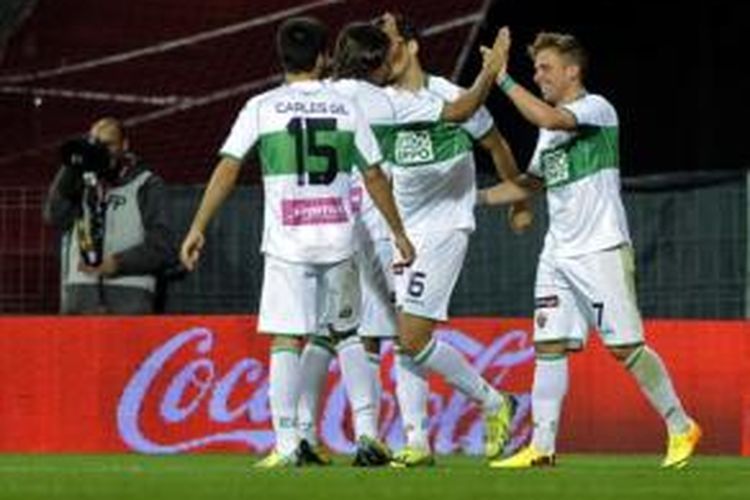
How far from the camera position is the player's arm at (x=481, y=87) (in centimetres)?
1309

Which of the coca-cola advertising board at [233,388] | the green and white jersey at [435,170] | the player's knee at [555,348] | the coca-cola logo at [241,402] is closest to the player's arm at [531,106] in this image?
the green and white jersey at [435,170]

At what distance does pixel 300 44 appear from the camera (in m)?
13.0

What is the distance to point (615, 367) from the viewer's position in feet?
55.0

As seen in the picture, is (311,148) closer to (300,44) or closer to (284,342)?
(300,44)

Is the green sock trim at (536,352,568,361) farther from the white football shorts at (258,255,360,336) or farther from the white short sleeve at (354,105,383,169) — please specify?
the white short sleeve at (354,105,383,169)

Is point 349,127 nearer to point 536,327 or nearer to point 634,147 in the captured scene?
point 536,327

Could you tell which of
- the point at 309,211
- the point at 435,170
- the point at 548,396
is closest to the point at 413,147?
the point at 435,170

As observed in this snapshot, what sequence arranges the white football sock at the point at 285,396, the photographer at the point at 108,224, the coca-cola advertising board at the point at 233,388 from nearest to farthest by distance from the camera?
the white football sock at the point at 285,396 < the coca-cola advertising board at the point at 233,388 < the photographer at the point at 108,224

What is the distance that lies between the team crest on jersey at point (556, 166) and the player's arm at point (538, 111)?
30cm

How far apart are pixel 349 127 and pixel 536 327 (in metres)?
1.40

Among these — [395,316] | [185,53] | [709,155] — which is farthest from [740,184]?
[709,155]

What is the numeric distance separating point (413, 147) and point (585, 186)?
90cm

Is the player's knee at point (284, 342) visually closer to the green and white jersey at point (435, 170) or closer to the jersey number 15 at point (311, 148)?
the jersey number 15 at point (311, 148)

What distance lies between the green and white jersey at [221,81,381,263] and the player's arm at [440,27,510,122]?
451mm
